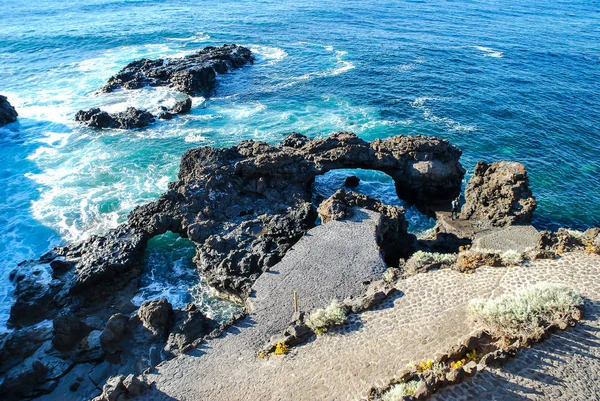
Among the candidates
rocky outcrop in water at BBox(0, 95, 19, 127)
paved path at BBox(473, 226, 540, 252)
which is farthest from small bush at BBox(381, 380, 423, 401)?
rocky outcrop in water at BBox(0, 95, 19, 127)

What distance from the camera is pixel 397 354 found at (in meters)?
14.4

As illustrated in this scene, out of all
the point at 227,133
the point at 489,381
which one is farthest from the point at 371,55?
the point at 489,381

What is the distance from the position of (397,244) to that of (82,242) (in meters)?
18.3

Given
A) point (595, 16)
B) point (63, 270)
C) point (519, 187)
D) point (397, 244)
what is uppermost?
point (595, 16)

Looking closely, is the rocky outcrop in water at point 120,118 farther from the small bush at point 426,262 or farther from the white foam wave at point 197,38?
the small bush at point 426,262

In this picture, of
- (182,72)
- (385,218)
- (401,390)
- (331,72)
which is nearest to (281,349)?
(401,390)

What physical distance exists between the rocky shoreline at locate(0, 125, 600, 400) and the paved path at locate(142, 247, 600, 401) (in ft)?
3.53

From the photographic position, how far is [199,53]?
190ft

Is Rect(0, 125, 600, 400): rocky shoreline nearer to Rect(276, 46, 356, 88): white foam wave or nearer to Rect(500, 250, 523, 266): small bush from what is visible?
Rect(500, 250, 523, 266): small bush

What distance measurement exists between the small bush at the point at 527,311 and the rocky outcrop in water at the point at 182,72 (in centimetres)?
4045

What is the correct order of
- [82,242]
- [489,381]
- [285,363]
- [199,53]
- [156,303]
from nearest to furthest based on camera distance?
[489,381] → [285,363] → [156,303] → [82,242] → [199,53]

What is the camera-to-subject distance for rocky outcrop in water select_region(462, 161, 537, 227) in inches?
1013

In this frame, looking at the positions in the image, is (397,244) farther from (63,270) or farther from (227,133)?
(227,133)

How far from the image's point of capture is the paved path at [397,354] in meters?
12.5
